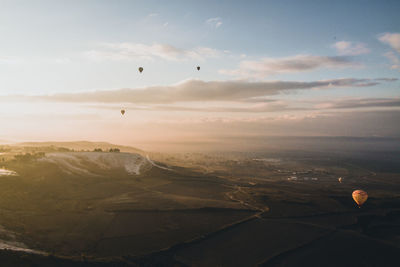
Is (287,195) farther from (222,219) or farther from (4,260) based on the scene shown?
(4,260)

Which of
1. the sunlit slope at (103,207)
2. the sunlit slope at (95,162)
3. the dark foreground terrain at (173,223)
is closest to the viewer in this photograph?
the dark foreground terrain at (173,223)

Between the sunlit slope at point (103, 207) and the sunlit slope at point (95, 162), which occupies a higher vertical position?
the sunlit slope at point (95, 162)

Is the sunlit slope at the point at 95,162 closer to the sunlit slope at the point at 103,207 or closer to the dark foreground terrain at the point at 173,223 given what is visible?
the sunlit slope at the point at 103,207

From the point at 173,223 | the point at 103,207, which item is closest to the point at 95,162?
the point at 103,207

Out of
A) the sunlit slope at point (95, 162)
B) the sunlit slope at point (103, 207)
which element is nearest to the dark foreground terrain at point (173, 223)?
the sunlit slope at point (103, 207)

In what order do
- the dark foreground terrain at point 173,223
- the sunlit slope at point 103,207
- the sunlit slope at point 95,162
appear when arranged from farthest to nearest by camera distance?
the sunlit slope at point 95,162, the sunlit slope at point 103,207, the dark foreground terrain at point 173,223

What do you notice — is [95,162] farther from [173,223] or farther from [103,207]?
[173,223]

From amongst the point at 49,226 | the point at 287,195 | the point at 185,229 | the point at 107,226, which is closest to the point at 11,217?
the point at 49,226

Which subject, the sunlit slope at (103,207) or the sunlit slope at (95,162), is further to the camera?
the sunlit slope at (95,162)
